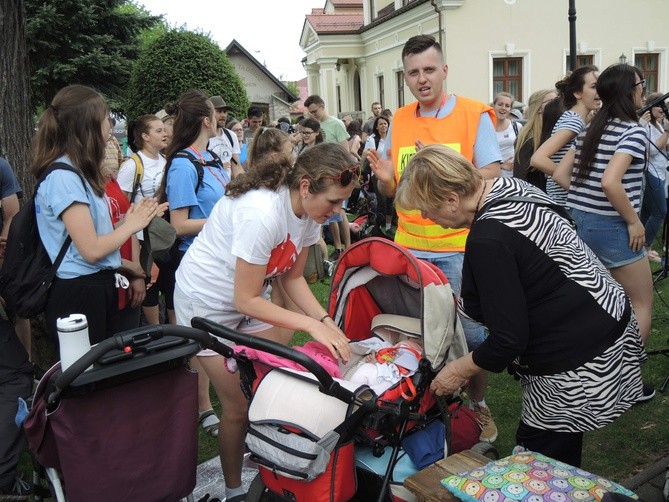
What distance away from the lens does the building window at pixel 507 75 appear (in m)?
24.3

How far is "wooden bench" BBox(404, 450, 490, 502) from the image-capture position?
2193 millimetres

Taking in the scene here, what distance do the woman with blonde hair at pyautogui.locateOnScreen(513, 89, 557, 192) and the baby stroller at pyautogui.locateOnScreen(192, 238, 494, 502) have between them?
9.34 ft

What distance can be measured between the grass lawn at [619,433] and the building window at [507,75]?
2162 cm

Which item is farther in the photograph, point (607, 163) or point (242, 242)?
point (607, 163)

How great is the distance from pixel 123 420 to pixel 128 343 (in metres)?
0.30

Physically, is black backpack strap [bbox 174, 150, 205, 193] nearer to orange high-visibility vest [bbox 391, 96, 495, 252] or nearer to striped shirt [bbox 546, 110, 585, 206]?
orange high-visibility vest [bbox 391, 96, 495, 252]

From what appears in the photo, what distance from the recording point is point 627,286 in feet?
11.6

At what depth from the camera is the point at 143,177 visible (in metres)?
5.31

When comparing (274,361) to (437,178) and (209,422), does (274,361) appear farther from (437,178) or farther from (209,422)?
(209,422)

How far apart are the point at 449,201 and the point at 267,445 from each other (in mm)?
1111

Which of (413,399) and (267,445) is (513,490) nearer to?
(413,399)

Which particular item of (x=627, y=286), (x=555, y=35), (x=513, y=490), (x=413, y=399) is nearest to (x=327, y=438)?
(x=413, y=399)

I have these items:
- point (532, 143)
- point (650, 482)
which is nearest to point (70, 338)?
point (650, 482)

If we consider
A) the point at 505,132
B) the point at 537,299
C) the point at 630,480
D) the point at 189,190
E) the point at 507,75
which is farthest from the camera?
the point at 507,75
